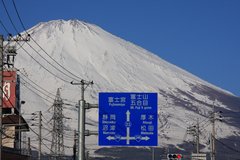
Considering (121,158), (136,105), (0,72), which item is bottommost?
(121,158)

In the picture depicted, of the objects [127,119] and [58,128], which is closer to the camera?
[127,119]

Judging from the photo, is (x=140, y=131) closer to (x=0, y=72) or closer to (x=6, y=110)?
(x=0, y=72)

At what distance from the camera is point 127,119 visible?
74.9 feet

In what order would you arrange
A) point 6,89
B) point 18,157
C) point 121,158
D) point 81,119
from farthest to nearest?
point 121,158, point 6,89, point 18,157, point 81,119

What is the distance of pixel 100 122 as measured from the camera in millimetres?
22703

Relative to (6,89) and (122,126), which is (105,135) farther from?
(6,89)

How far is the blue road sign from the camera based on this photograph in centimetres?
2272

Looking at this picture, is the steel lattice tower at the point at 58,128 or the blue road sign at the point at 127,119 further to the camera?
the steel lattice tower at the point at 58,128

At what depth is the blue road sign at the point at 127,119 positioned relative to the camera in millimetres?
22719

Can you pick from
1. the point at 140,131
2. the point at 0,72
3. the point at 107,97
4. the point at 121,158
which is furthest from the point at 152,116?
the point at 121,158

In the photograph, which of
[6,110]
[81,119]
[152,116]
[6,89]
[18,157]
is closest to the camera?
[81,119]

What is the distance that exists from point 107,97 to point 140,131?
244cm

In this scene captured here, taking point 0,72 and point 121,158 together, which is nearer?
point 0,72

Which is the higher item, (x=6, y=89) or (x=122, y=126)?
(x=6, y=89)
